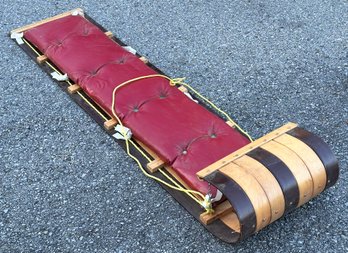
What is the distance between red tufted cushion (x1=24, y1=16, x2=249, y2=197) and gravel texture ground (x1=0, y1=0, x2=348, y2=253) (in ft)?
0.62

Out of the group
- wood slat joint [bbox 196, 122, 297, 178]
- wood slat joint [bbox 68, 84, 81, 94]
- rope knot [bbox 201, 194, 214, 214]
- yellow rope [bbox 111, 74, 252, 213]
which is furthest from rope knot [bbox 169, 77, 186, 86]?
rope knot [bbox 201, 194, 214, 214]

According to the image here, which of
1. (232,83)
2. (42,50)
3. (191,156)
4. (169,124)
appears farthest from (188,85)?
(42,50)

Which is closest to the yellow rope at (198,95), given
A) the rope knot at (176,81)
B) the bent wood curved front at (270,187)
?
the rope knot at (176,81)

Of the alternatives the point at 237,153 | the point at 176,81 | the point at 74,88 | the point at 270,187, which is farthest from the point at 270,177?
the point at 74,88

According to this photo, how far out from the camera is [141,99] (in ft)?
10.9

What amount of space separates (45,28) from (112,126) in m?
1.24

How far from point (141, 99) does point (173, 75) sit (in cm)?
58

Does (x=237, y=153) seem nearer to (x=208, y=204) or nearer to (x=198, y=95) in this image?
(x=208, y=204)

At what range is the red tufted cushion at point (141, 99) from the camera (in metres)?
2.95

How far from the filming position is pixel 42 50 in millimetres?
3963

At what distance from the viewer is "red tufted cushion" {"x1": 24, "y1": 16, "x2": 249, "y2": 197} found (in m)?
2.95

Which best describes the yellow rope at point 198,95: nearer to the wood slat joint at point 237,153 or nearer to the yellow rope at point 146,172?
the yellow rope at point 146,172

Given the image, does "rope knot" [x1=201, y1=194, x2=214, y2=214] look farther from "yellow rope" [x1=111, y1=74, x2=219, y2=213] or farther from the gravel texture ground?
the gravel texture ground

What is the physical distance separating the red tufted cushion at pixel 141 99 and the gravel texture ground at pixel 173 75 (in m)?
0.19
